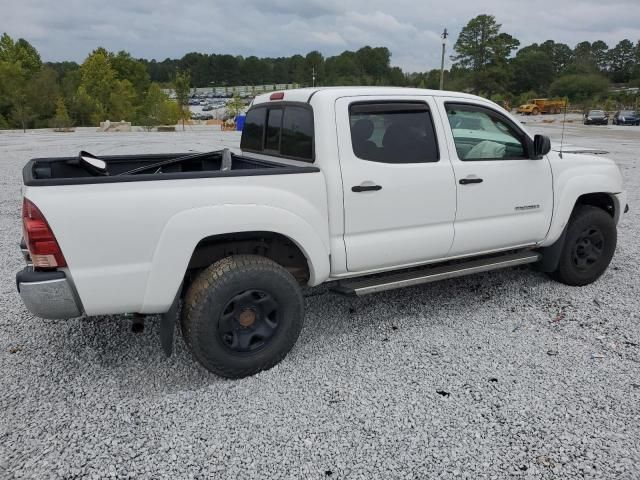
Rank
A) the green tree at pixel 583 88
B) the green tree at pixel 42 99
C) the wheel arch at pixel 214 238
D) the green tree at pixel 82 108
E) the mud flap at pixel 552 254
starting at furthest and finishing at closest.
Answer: the green tree at pixel 583 88 < the green tree at pixel 82 108 < the green tree at pixel 42 99 < the mud flap at pixel 552 254 < the wheel arch at pixel 214 238

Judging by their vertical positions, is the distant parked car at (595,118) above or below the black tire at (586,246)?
below

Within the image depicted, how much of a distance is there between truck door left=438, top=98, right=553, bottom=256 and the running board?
12 centimetres

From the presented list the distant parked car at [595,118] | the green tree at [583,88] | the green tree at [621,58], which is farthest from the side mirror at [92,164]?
the green tree at [621,58]

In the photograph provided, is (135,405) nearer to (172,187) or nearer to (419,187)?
(172,187)

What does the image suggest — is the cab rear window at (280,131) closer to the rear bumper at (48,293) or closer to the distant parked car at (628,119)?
the rear bumper at (48,293)

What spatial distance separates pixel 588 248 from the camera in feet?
15.9

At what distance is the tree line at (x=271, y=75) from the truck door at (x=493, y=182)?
4151cm

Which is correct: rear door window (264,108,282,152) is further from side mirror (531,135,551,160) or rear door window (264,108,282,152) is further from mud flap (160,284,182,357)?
side mirror (531,135,551,160)

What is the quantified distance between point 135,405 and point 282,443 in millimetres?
978

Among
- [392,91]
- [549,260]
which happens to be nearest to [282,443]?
[392,91]

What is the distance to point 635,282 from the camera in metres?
5.02

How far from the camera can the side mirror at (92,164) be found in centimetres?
377

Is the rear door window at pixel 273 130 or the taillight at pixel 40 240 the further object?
the rear door window at pixel 273 130

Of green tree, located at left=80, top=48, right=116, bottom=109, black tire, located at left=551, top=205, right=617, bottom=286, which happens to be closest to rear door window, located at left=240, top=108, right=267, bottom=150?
black tire, located at left=551, top=205, right=617, bottom=286
